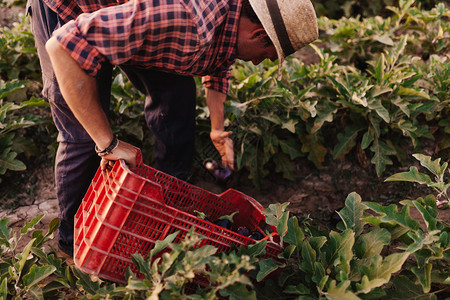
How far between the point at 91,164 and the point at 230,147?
99cm

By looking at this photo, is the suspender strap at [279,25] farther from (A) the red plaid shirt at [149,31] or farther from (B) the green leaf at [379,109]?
(B) the green leaf at [379,109]

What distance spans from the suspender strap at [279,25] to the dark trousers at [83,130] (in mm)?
871

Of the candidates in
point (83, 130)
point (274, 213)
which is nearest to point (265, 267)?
point (274, 213)

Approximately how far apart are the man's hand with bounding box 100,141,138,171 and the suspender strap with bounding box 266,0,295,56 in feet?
3.30

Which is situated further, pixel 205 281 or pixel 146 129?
pixel 146 129

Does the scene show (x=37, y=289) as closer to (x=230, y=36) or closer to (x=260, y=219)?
(x=260, y=219)

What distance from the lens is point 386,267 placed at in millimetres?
2172

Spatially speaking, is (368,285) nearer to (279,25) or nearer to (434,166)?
(434,166)

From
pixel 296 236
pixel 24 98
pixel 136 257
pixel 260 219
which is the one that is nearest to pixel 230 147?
pixel 260 219

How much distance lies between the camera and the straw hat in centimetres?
226

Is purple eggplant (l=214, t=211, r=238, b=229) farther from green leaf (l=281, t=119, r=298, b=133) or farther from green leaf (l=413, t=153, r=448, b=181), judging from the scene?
green leaf (l=413, t=153, r=448, b=181)

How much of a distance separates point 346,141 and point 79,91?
8.04ft

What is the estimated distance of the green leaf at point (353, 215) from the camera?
2592 mm

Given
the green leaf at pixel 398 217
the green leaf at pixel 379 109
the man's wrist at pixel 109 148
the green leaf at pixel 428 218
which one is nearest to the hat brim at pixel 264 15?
the man's wrist at pixel 109 148
